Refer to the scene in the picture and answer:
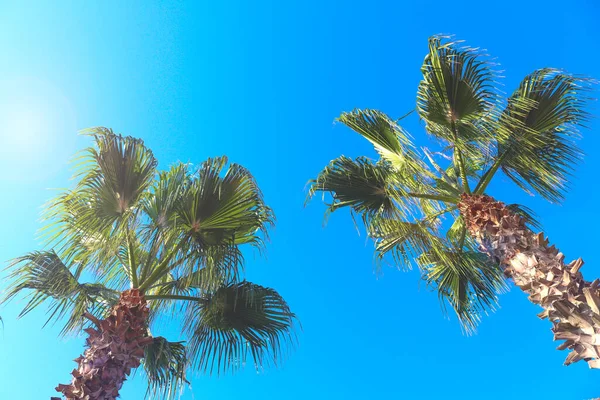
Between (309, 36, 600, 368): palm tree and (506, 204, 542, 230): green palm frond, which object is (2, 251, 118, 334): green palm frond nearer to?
(309, 36, 600, 368): palm tree

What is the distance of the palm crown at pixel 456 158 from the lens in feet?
20.8

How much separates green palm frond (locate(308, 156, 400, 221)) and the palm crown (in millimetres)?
17

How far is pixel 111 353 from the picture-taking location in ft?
15.8

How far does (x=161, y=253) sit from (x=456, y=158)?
4.60m

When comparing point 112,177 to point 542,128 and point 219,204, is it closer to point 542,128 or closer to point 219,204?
point 219,204

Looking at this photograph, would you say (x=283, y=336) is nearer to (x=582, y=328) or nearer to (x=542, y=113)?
(x=582, y=328)

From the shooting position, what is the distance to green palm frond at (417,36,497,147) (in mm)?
6379

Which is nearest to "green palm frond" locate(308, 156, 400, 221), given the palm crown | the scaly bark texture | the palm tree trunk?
the palm crown

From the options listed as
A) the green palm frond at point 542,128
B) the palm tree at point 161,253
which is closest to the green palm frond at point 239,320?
the palm tree at point 161,253

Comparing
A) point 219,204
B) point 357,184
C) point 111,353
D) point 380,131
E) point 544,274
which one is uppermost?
point 380,131

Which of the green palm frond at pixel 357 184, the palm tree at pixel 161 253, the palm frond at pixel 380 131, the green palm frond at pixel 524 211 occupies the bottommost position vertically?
the palm tree at pixel 161 253

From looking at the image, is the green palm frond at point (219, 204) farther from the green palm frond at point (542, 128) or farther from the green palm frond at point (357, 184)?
the green palm frond at point (542, 128)

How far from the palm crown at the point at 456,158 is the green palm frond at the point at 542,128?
13 millimetres

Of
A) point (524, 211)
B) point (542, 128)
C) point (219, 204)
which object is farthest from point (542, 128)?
point (219, 204)
